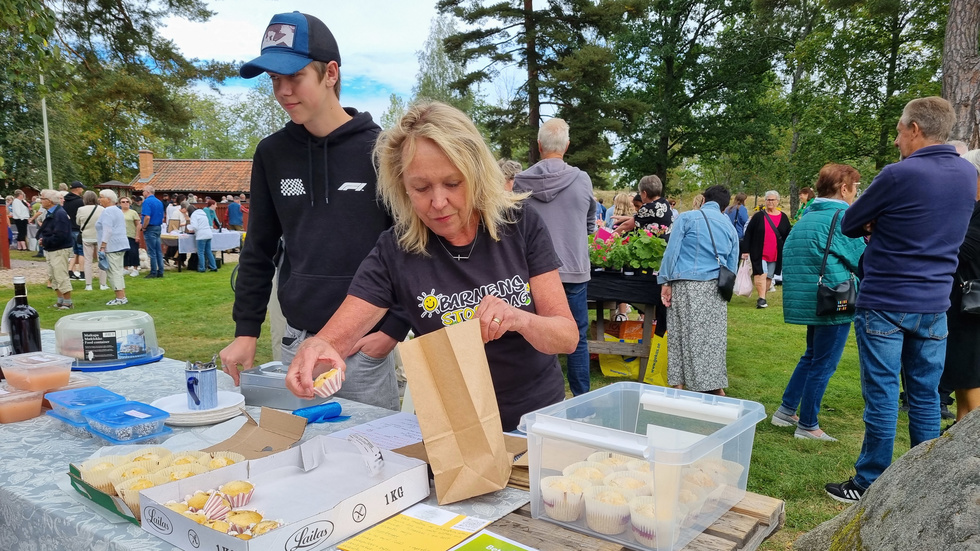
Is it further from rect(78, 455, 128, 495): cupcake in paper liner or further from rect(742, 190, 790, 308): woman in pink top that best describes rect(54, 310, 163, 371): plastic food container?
rect(742, 190, 790, 308): woman in pink top

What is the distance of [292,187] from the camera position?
82.7 inches

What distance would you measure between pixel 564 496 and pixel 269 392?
1160mm

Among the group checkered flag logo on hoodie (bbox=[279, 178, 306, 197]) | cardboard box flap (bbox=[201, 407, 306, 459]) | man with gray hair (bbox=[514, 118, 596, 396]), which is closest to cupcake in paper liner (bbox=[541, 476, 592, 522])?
cardboard box flap (bbox=[201, 407, 306, 459])

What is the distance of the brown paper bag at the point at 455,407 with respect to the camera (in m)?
1.13

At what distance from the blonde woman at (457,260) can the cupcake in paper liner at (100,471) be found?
45cm

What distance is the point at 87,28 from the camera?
6742 mm

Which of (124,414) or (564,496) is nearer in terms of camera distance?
(564,496)

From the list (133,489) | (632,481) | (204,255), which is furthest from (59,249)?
(632,481)

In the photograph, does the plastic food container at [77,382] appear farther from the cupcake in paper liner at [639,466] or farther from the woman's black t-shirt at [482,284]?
the cupcake in paper liner at [639,466]

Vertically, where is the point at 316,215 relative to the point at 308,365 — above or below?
above

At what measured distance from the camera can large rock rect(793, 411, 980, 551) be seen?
38.8 inches

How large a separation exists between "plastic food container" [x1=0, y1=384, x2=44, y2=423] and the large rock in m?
2.23

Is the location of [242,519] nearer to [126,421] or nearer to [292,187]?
[126,421]

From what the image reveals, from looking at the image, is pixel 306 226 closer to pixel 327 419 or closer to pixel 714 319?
pixel 327 419
